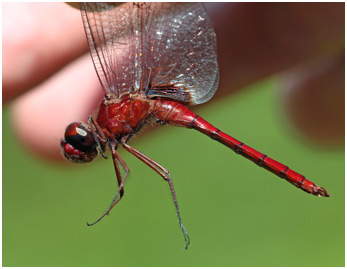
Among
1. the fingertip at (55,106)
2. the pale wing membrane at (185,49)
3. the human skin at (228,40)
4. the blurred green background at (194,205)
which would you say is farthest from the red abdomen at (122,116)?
the blurred green background at (194,205)

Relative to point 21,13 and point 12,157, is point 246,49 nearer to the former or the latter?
point 21,13

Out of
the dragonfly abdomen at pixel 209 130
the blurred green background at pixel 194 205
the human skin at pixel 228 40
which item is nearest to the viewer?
the dragonfly abdomen at pixel 209 130

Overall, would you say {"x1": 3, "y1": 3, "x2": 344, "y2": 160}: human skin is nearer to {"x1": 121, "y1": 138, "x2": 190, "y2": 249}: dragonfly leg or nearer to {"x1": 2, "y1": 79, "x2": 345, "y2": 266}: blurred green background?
{"x1": 121, "y1": 138, "x2": 190, "y2": 249}: dragonfly leg

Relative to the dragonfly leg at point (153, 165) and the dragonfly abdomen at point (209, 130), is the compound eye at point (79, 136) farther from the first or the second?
the dragonfly abdomen at point (209, 130)

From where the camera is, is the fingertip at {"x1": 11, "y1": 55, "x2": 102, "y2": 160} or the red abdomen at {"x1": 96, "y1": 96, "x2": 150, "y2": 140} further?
the fingertip at {"x1": 11, "y1": 55, "x2": 102, "y2": 160}

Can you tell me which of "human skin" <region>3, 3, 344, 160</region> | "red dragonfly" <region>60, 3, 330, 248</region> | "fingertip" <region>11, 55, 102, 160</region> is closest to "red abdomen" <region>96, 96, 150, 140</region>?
"red dragonfly" <region>60, 3, 330, 248</region>

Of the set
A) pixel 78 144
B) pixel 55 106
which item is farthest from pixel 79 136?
pixel 55 106

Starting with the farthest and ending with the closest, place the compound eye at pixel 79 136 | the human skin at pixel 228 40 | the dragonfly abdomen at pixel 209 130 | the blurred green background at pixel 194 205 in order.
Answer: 1. the blurred green background at pixel 194 205
2. the human skin at pixel 228 40
3. the dragonfly abdomen at pixel 209 130
4. the compound eye at pixel 79 136
